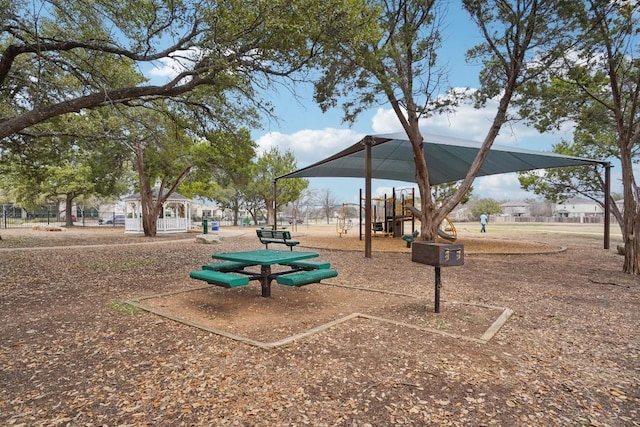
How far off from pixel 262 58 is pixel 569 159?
947cm

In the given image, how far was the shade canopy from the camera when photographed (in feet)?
33.7

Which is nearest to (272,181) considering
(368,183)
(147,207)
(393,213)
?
(147,207)

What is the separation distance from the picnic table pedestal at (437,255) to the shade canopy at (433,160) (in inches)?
213

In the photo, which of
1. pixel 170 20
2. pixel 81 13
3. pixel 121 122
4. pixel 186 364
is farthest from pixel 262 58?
pixel 121 122

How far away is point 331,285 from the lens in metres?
5.62

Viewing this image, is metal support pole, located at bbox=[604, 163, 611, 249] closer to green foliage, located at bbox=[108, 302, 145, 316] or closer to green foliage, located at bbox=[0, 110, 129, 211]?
green foliage, located at bbox=[108, 302, 145, 316]

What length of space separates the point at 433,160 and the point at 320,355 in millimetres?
12651

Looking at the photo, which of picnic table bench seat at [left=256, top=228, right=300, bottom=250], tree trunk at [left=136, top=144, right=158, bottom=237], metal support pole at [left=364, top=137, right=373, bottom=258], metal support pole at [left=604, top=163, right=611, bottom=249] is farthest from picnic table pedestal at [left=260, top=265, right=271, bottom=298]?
tree trunk at [left=136, top=144, right=158, bottom=237]

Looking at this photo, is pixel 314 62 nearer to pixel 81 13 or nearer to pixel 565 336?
pixel 81 13

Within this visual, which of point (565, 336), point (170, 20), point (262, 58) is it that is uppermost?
point (170, 20)

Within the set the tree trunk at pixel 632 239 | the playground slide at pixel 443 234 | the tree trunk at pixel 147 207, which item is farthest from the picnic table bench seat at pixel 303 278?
the tree trunk at pixel 147 207

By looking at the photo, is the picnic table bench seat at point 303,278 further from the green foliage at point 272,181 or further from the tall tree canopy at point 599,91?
the green foliage at point 272,181

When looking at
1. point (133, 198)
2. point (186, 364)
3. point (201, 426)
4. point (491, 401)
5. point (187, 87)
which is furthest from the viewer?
point (133, 198)

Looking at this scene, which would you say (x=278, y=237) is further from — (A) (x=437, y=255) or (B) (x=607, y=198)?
(B) (x=607, y=198)
